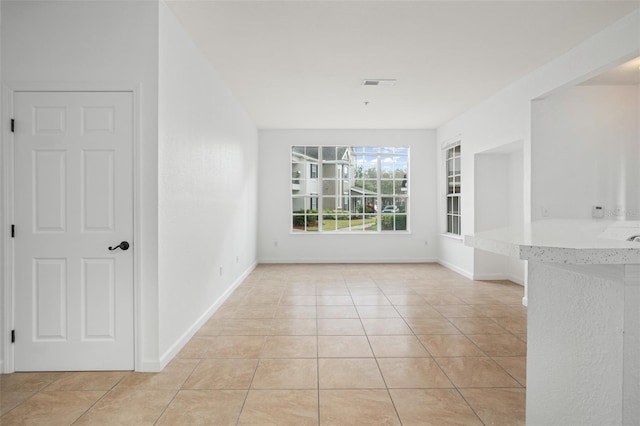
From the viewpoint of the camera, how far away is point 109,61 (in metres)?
2.78

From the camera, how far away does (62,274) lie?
2.76 m

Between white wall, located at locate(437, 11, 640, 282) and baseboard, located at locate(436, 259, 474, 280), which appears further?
baseboard, located at locate(436, 259, 474, 280)

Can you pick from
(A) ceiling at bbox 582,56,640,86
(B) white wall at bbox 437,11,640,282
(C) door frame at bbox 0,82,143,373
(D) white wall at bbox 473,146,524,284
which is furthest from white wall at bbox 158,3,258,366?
(A) ceiling at bbox 582,56,640,86

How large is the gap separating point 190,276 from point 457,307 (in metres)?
3.15

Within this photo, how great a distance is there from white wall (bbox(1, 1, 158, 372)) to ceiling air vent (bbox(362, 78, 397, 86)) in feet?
8.97

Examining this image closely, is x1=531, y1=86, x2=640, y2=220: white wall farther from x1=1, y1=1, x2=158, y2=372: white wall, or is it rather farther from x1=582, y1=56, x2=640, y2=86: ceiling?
x1=1, y1=1, x2=158, y2=372: white wall

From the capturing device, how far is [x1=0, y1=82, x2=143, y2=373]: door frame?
108 inches

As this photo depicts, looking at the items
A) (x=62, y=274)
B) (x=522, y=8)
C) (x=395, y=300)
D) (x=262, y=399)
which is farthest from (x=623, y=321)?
(x=395, y=300)

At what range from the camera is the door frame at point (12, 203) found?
2742 millimetres

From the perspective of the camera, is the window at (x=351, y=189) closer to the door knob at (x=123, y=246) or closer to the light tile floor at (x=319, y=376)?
the light tile floor at (x=319, y=376)

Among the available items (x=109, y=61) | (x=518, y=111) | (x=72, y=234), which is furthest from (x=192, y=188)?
(x=518, y=111)

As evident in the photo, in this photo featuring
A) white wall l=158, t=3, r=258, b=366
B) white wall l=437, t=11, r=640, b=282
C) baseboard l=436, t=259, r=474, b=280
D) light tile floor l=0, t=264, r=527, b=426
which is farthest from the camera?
baseboard l=436, t=259, r=474, b=280

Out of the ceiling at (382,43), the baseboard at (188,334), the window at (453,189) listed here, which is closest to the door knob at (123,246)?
the baseboard at (188,334)

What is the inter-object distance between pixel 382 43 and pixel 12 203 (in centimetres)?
349
